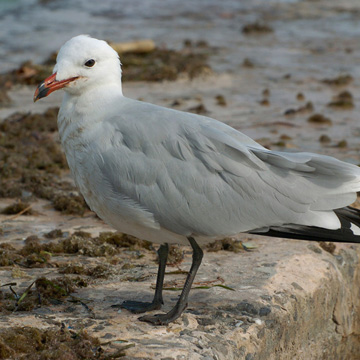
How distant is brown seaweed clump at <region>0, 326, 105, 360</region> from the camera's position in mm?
3773

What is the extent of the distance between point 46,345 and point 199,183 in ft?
4.06

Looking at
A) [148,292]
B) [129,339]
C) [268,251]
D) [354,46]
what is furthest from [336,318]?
[354,46]

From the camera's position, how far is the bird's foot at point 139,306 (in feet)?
14.4

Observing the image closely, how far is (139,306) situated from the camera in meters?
4.45

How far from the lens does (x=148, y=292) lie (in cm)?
477

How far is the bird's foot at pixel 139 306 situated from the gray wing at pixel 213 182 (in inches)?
24.2

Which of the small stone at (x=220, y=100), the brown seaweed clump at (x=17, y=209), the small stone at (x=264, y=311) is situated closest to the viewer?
the small stone at (x=264, y=311)

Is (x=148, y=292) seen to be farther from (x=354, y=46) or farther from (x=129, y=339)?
(x=354, y=46)

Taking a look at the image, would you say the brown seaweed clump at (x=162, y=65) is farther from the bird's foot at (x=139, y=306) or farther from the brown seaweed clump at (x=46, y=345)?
the brown seaweed clump at (x=46, y=345)

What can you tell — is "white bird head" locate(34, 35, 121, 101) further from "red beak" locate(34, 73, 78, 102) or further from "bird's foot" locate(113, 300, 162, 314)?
"bird's foot" locate(113, 300, 162, 314)

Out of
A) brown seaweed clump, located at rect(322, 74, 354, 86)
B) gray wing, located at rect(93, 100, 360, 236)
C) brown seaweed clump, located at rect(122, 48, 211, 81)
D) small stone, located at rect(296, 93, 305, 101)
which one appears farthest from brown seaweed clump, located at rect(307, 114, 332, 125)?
gray wing, located at rect(93, 100, 360, 236)

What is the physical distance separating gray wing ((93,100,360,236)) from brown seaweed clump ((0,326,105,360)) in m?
0.79

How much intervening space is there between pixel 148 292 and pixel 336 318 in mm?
1658

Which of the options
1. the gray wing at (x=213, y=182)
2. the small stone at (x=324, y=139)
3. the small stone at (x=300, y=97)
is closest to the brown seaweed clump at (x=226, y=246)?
the gray wing at (x=213, y=182)
